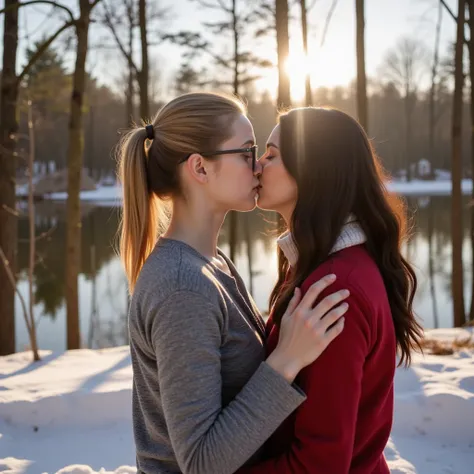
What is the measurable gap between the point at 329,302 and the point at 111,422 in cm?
319

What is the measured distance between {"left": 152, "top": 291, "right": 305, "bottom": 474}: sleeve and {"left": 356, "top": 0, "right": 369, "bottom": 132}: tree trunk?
6.64 m

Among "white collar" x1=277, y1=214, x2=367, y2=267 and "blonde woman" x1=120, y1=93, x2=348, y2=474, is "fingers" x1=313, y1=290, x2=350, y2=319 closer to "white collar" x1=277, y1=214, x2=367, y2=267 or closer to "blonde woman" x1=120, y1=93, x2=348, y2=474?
"blonde woman" x1=120, y1=93, x2=348, y2=474

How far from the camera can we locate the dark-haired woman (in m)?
1.44

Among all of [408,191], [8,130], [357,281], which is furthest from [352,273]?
[408,191]

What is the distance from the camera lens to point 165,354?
4.73ft

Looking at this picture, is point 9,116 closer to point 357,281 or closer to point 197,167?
point 197,167

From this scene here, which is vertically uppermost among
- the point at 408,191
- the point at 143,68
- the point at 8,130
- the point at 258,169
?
the point at 143,68

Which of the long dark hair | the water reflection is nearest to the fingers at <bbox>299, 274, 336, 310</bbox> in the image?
the long dark hair

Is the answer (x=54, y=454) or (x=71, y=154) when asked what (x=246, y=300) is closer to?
(x=54, y=454)

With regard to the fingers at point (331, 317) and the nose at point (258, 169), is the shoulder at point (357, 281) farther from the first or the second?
the nose at point (258, 169)

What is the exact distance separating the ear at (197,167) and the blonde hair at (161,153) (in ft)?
0.07

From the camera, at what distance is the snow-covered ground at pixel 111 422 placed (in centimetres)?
361

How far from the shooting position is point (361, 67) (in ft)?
26.0

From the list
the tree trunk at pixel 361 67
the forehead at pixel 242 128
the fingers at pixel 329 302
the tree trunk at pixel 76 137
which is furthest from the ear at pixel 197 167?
the tree trunk at pixel 361 67
